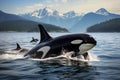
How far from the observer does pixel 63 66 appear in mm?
14250

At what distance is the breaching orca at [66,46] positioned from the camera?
617 inches

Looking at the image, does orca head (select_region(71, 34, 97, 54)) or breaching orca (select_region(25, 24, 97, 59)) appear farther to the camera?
breaching orca (select_region(25, 24, 97, 59))

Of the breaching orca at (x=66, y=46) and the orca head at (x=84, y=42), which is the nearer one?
the orca head at (x=84, y=42)

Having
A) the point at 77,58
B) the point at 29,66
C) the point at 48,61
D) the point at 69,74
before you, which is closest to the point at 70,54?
the point at 77,58

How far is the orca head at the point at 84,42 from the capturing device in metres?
15.6

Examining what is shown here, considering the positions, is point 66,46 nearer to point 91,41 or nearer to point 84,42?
point 84,42

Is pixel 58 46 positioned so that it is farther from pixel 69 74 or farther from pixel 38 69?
pixel 69 74

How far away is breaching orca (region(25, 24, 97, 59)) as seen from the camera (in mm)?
15680

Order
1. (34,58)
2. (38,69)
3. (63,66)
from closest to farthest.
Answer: (38,69) < (63,66) < (34,58)

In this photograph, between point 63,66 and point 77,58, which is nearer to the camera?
point 63,66

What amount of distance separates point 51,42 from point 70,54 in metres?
1.42

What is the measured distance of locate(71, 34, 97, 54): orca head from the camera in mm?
15570

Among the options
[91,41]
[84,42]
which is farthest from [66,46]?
[91,41]

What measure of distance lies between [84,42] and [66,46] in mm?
1175
